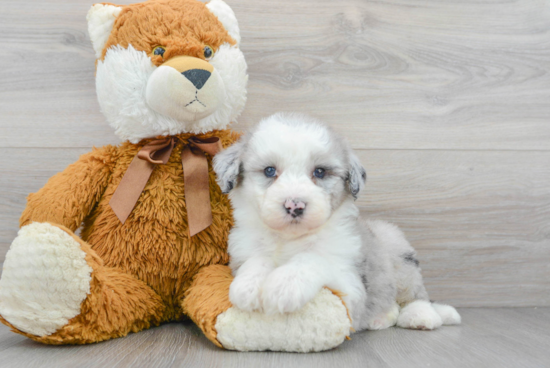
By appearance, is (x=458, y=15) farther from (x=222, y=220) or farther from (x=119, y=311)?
(x=119, y=311)

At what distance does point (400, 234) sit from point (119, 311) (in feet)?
3.64

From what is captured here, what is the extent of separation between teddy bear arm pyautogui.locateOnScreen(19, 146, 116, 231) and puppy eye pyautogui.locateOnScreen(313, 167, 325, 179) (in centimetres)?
76

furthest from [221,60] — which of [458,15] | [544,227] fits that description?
[544,227]

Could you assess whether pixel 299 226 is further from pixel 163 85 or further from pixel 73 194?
pixel 73 194

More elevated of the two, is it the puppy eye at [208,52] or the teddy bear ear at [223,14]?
the teddy bear ear at [223,14]

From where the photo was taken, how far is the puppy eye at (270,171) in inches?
54.5

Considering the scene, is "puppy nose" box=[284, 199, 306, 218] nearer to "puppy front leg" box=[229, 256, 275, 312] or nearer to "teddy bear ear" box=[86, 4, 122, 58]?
"puppy front leg" box=[229, 256, 275, 312]

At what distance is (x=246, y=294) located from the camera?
1245 millimetres

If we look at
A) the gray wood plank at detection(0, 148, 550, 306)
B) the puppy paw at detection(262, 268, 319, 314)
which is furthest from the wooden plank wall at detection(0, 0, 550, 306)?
the puppy paw at detection(262, 268, 319, 314)

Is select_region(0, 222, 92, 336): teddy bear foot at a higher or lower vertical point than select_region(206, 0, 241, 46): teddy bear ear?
lower

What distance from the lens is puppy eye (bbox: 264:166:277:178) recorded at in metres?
1.38

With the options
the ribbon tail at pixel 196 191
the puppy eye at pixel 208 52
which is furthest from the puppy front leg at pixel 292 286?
the puppy eye at pixel 208 52

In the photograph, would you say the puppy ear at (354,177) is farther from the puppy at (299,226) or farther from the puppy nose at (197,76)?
the puppy nose at (197,76)

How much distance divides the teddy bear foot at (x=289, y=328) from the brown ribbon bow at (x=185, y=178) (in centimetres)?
38
